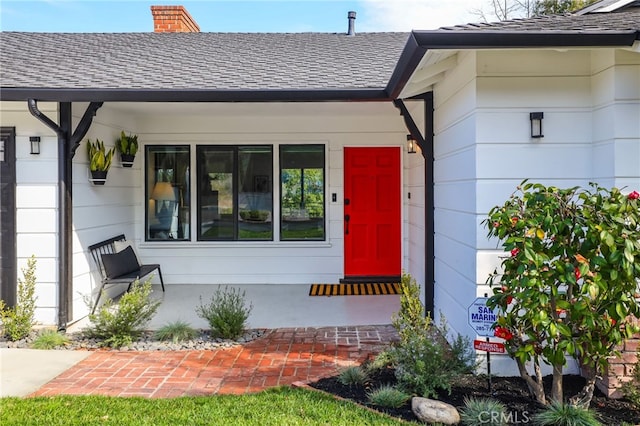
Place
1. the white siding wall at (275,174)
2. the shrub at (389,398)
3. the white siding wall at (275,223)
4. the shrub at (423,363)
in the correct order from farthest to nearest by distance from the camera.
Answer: the white siding wall at (275,223) < the white siding wall at (275,174) < the shrub at (423,363) < the shrub at (389,398)

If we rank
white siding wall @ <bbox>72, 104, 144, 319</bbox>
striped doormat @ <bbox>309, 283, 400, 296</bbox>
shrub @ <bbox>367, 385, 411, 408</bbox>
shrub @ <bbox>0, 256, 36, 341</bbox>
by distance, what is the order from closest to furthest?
shrub @ <bbox>367, 385, 411, 408</bbox>, shrub @ <bbox>0, 256, 36, 341</bbox>, white siding wall @ <bbox>72, 104, 144, 319</bbox>, striped doormat @ <bbox>309, 283, 400, 296</bbox>

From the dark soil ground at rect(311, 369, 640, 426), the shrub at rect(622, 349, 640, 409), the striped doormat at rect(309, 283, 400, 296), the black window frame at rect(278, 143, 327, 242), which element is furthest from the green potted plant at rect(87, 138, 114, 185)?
the shrub at rect(622, 349, 640, 409)

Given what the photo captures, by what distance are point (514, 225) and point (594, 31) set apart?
1466 mm

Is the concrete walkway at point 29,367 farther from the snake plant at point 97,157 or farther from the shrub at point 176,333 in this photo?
the snake plant at point 97,157

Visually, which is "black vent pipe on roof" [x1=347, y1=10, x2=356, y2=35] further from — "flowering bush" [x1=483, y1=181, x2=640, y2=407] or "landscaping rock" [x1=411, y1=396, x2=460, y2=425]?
"landscaping rock" [x1=411, y1=396, x2=460, y2=425]

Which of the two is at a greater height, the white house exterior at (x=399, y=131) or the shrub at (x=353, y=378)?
the white house exterior at (x=399, y=131)

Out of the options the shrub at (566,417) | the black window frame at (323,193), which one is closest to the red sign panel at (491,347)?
the shrub at (566,417)

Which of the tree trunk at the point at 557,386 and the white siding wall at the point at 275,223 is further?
the white siding wall at the point at 275,223

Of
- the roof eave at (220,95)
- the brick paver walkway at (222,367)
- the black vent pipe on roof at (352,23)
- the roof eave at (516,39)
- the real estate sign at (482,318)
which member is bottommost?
the brick paver walkway at (222,367)

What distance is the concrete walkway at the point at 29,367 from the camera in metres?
3.35

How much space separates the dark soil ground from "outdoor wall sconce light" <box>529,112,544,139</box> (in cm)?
178

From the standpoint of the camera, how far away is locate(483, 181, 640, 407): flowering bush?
242 cm

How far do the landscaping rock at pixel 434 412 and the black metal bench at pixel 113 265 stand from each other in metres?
3.95

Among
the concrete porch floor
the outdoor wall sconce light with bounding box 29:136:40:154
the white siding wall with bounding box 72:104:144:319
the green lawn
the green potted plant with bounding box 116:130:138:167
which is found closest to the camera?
the green lawn
